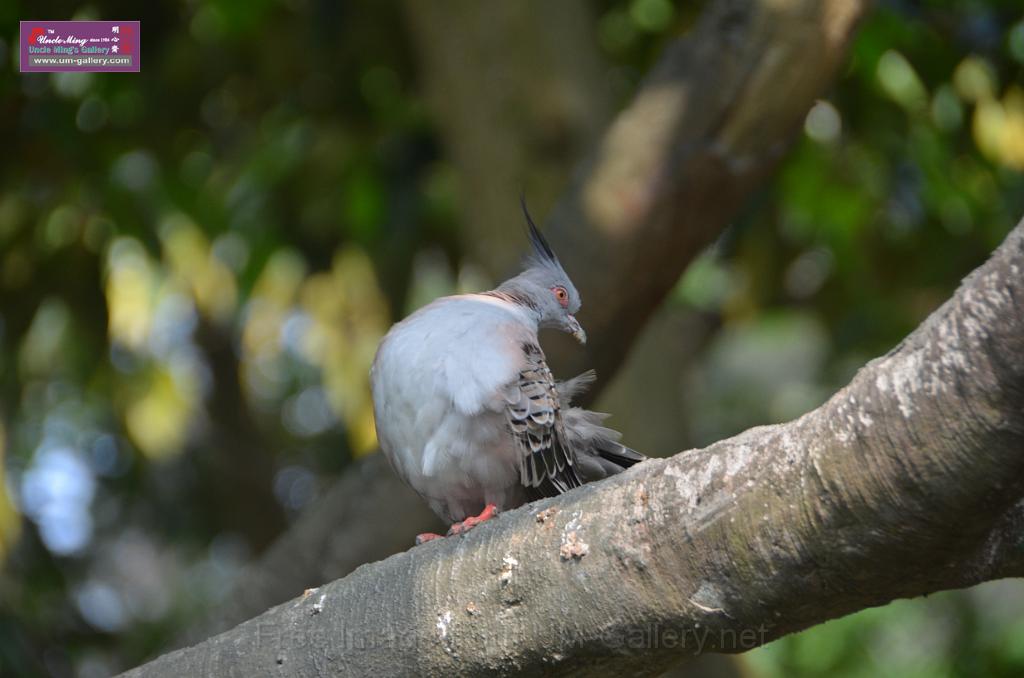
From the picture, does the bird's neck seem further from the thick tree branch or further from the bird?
the thick tree branch

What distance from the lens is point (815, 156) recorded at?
7.09 meters

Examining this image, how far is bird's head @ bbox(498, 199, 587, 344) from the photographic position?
4.27m

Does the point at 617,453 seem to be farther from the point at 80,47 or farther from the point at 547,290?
the point at 80,47

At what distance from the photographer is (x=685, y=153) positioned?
4.49 m

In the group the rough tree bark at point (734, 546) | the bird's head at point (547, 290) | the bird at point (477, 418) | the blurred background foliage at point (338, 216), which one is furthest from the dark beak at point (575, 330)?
the rough tree bark at point (734, 546)

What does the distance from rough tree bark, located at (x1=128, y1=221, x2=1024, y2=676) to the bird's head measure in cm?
171

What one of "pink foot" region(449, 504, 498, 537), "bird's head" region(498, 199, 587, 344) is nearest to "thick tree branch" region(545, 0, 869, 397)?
"bird's head" region(498, 199, 587, 344)

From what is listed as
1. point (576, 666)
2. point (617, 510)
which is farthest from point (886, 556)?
point (576, 666)

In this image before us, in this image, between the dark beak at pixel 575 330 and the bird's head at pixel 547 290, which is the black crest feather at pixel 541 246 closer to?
the bird's head at pixel 547 290

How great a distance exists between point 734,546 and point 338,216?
5.60 meters

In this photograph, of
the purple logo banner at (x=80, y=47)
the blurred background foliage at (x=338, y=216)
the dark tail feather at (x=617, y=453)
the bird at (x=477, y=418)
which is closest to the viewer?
the bird at (x=477, y=418)

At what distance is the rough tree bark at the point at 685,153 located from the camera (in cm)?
437

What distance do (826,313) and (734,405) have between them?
16.6 ft

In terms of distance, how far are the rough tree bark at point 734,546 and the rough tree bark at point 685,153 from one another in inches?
86.5
